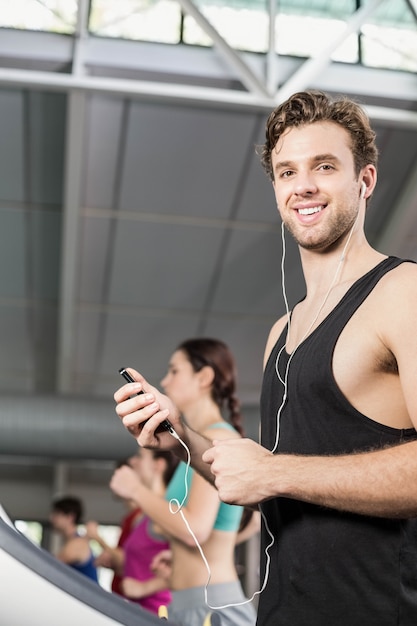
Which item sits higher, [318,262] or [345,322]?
[318,262]

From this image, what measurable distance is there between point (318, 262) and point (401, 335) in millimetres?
259

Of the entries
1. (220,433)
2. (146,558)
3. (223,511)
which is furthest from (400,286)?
(146,558)

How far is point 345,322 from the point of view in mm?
1029

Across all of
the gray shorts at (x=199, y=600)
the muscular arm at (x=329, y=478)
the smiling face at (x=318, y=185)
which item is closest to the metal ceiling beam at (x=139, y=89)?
the gray shorts at (x=199, y=600)

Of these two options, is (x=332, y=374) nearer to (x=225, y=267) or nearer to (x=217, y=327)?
(x=225, y=267)

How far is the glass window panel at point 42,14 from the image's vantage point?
4.35 meters

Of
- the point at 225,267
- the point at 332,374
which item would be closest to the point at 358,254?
the point at 332,374

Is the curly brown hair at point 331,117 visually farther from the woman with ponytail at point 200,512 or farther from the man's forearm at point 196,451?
the woman with ponytail at point 200,512

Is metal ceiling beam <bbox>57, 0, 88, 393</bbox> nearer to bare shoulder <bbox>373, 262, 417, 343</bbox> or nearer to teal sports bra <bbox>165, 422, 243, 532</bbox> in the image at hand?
teal sports bra <bbox>165, 422, 243, 532</bbox>

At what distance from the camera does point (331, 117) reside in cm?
118

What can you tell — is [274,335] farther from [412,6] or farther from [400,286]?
[412,6]

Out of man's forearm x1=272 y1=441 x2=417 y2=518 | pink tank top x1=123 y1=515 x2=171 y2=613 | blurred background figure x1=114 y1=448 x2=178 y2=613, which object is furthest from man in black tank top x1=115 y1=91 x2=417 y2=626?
pink tank top x1=123 y1=515 x2=171 y2=613

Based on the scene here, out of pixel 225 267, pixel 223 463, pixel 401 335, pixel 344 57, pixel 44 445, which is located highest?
pixel 344 57

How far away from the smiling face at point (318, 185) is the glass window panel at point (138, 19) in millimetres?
3498
